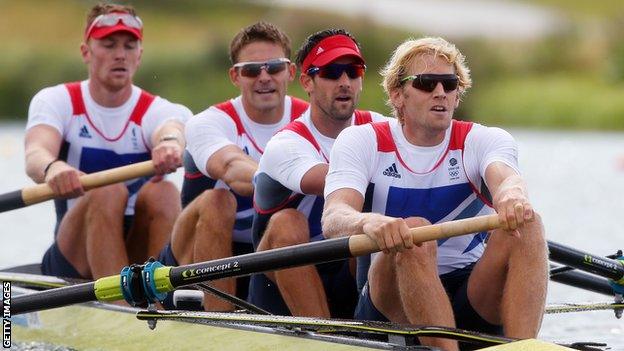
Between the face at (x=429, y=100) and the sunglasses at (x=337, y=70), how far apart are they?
694mm

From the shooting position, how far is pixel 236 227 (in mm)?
7238

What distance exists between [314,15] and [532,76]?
8.93 metres

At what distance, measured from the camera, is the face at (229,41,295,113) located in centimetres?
739

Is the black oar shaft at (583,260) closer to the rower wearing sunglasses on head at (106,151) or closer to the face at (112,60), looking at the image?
the rower wearing sunglasses on head at (106,151)

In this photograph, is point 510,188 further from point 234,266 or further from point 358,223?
point 234,266

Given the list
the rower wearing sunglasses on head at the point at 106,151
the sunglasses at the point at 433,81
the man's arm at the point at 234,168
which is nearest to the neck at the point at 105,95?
the rower wearing sunglasses on head at the point at 106,151

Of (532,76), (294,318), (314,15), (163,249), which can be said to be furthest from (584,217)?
(314,15)

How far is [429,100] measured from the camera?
5898 millimetres

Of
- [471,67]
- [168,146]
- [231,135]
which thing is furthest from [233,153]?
[471,67]

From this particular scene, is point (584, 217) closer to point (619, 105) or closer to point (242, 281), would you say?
point (242, 281)

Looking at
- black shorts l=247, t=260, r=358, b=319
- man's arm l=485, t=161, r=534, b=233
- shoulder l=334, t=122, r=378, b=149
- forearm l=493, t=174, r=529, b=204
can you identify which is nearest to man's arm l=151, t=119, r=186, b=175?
black shorts l=247, t=260, r=358, b=319

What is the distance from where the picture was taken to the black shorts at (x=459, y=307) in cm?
588

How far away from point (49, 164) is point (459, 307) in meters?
2.94

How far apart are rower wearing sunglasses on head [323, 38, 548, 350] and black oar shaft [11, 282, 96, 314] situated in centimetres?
133
